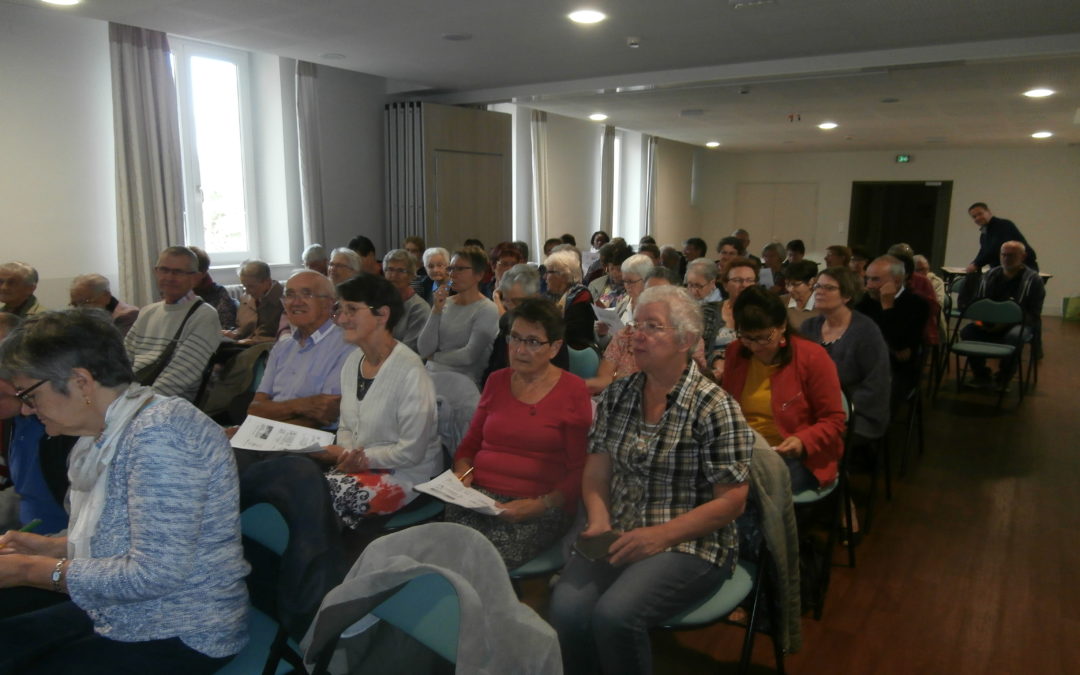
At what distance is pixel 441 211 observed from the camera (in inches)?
317

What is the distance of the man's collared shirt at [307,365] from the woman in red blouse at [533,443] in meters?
0.83

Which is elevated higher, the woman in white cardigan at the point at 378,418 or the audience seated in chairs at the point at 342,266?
the audience seated in chairs at the point at 342,266

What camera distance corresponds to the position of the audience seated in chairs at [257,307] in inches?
186

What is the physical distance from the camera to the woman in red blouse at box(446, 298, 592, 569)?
7.11 ft

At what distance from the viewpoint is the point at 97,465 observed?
58.2 inches

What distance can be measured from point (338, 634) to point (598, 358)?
7.45 feet

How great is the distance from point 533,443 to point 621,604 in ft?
2.07

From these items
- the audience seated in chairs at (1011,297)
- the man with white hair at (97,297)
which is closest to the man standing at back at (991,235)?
the audience seated in chairs at (1011,297)

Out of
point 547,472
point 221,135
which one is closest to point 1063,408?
point 547,472

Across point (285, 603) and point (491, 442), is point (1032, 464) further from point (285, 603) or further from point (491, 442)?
point (285, 603)

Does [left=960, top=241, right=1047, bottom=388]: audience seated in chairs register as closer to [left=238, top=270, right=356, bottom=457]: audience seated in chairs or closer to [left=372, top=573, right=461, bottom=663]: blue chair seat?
[left=238, top=270, right=356, bottom=457]: audience seated in chairs

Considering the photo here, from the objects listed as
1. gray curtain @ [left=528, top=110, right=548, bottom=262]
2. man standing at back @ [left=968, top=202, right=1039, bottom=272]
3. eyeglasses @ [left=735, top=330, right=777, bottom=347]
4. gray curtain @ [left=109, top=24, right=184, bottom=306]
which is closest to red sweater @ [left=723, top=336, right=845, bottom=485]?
eyeglasses @ [left=735, top=330, right=777, bottom=347]

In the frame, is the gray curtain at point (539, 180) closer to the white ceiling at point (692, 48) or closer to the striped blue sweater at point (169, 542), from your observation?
the white ceiling at point (692, 48)

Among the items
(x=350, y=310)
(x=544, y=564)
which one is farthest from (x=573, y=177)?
(x=544, y=564)
